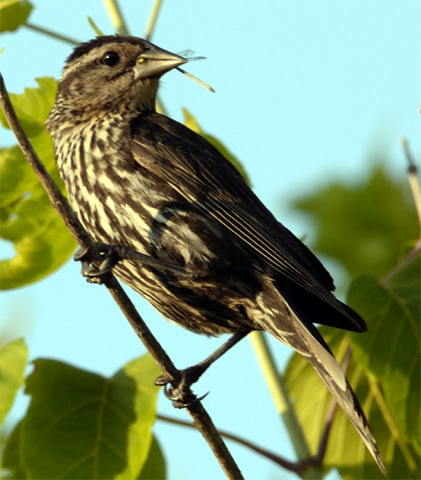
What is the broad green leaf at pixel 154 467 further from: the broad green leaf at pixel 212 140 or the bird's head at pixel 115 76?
the bird's head at pixel 115 76

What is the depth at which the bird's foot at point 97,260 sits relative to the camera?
289 cm

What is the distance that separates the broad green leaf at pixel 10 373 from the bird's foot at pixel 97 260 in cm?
51

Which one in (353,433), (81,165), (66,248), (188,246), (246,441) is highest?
(81,165)

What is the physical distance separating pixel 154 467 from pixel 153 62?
2175mm

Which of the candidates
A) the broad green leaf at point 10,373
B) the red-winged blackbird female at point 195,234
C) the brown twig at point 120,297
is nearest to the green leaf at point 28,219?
the red-winged blackbird female at point 195,234

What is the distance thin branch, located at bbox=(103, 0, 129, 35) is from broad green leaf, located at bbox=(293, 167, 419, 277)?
226 cm

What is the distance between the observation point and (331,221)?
571 centimetres

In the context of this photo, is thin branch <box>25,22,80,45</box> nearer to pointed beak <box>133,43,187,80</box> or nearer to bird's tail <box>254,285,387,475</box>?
pointed beak <box>133,43,187,80</box>

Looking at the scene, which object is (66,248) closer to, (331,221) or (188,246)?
(188,246)

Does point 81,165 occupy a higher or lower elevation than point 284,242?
higher

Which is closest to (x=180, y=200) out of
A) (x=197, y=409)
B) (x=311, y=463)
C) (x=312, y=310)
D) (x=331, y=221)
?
(x=312, y=310)

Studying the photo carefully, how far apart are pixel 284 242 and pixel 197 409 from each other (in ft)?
3.81

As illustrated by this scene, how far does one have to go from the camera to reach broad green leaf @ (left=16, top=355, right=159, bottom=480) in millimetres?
3355

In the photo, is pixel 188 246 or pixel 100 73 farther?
pixel 100 73
